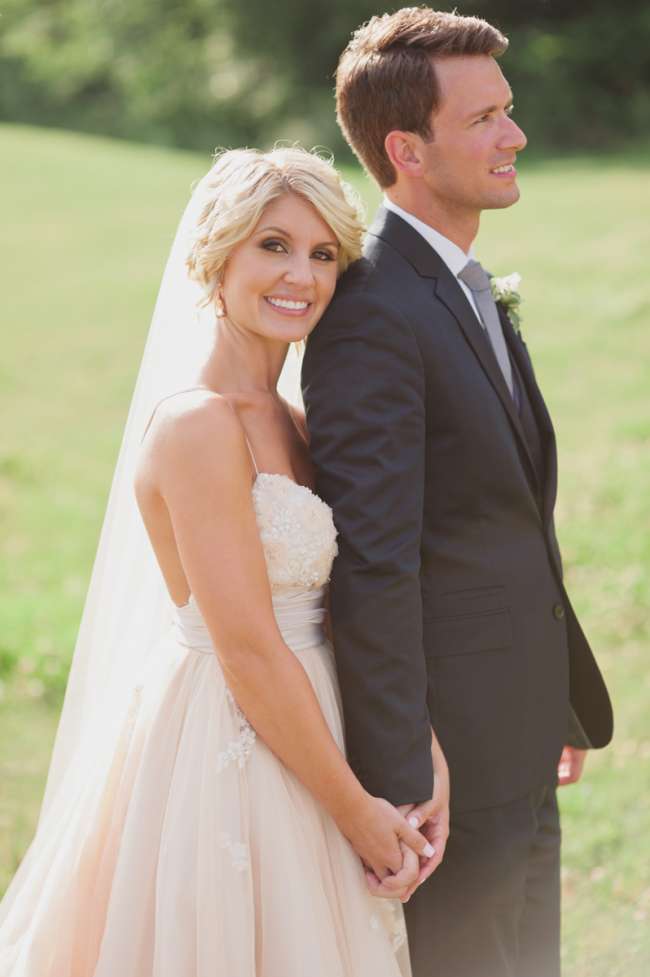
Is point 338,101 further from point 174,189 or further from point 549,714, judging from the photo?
point 174,189

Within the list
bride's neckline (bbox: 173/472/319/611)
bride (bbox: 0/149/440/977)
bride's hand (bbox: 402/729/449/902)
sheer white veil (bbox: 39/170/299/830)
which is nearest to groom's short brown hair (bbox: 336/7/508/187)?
bride (bbox: 0/149/440/977)

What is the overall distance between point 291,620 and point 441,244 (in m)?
0.91

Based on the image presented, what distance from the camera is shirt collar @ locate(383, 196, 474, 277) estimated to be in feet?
9.27

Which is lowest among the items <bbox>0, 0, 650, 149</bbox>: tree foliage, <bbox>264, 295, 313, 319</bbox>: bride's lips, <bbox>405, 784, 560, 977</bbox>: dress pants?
<bbox>405, 784, 560, 977</bbox>: dress pants

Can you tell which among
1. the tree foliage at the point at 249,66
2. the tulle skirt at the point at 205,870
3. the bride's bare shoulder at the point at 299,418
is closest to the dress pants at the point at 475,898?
the tulle skirt at the point at 205,870

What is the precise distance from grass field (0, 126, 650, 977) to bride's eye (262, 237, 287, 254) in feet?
7.60

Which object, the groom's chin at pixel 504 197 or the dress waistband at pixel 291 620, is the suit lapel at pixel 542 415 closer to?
the groom's chin at pixel 504 197

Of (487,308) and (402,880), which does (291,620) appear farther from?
(487,308)

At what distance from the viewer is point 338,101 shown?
2930mm

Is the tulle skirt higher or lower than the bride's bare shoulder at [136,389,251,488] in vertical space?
lower

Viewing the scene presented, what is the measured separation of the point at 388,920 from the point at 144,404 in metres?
1.32

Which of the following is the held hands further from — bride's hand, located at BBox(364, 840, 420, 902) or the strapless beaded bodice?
the strapless beaded bodice

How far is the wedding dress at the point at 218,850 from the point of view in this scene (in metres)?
2.56

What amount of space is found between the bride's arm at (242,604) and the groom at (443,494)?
0.29 ft
